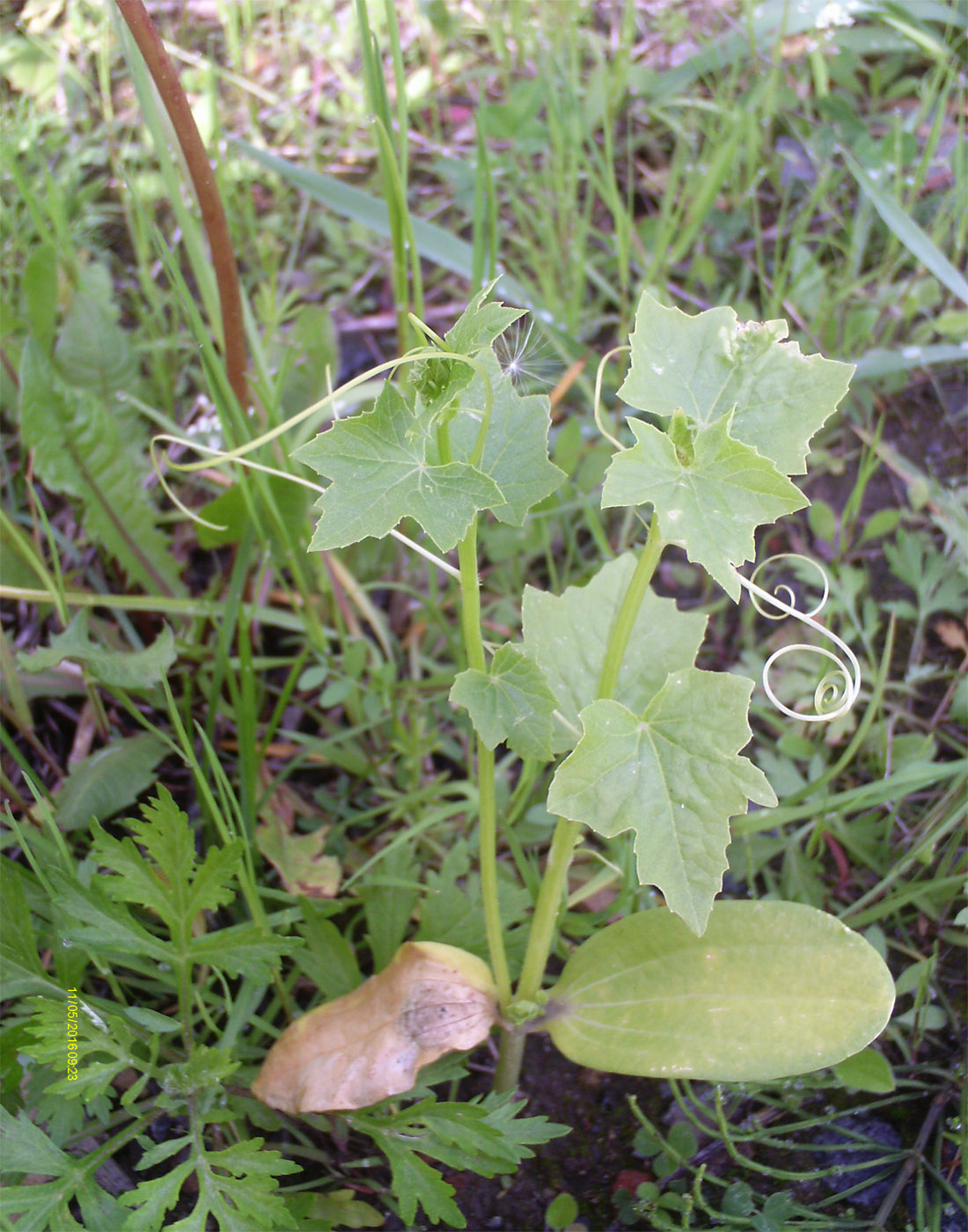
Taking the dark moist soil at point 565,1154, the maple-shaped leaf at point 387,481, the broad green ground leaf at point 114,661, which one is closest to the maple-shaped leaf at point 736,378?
the maple-shaped leaf at point 387,481

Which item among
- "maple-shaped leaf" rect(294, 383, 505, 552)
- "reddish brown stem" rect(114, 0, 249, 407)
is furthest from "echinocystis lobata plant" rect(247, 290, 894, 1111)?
"reddish brown stem" rect(114, 0, 249, 407)

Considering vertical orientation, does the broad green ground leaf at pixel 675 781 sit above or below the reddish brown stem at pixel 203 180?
below

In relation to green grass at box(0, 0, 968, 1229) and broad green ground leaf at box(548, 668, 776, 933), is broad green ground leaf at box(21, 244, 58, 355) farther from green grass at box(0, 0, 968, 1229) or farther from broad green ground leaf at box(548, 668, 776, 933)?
broad green ground leaf at box(548, 668, 776, 933)

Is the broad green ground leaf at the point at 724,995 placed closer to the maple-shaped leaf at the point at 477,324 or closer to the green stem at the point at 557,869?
the green stem at the point at 557,869

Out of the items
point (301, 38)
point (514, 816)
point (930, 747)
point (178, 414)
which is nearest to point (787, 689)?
point (930, 747)

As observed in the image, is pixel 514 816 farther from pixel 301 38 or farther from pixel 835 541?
pixel 301 38

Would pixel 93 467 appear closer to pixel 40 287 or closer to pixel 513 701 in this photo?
pixel 40 287
